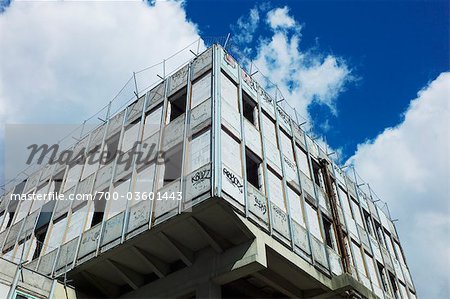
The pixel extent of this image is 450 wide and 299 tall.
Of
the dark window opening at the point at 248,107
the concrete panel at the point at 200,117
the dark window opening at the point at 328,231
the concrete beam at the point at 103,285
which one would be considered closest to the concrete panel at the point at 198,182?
the concrete panel at the point at 200,117

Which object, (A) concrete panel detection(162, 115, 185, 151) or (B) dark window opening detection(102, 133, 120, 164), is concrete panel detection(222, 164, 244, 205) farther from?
(B) dark window opening detection(102, 133, 120, 164)

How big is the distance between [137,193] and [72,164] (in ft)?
26.6

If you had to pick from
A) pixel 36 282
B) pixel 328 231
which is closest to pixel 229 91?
pixel 328 231

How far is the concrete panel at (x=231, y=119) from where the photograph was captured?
18.7 m

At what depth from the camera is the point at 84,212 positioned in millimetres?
21234

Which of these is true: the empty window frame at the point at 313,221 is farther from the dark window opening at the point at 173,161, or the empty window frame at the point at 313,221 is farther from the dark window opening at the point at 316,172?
the dark window opening at the point at 173,161

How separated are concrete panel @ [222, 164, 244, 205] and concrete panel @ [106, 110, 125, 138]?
9.44 metres

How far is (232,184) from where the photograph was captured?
16719 millimetres

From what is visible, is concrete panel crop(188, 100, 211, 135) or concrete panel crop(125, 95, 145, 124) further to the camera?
concrete panel crop(125, 95, 145, 124)

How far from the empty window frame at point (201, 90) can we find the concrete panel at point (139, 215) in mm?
5243

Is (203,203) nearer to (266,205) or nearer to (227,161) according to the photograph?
(227,161)

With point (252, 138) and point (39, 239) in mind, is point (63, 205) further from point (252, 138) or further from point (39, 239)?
point (252, 138)

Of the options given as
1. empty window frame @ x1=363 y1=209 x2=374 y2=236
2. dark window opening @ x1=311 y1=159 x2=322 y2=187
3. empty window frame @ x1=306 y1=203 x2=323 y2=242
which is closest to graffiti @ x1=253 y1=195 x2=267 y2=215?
empty window frame @ x1=306 y1=203 x2=323 y2=242

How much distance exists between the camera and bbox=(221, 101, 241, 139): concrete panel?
61.5 feet
